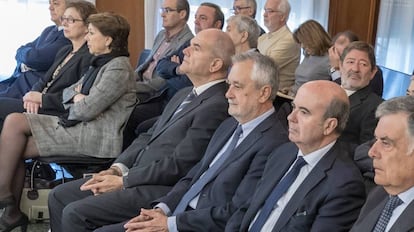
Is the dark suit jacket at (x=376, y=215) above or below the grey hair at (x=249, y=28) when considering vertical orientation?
below

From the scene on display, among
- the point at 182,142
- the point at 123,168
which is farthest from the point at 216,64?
the point at 123,168

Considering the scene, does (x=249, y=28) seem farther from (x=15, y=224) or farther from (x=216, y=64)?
(x=15, y=224)

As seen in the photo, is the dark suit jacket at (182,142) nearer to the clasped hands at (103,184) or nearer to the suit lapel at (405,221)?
the clasped hands at (103,184)

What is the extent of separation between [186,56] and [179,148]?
1.59 ft

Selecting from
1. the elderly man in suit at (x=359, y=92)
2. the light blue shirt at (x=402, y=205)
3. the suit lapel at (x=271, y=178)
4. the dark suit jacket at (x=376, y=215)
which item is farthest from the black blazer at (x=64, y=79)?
the light blue shirt at (x=402, y=205)

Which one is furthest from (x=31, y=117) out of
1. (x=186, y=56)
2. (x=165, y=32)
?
(x=165, y=32)

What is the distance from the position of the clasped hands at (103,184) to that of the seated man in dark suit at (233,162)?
1.05ft

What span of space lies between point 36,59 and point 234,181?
98.8 inches

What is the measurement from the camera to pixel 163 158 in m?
3.07

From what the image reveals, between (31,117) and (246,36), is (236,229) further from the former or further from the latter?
(246,36)

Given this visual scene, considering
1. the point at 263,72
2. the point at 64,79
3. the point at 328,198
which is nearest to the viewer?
the point at 328,198

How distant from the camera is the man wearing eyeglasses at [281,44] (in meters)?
4.68

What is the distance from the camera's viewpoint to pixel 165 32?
4.86 metres

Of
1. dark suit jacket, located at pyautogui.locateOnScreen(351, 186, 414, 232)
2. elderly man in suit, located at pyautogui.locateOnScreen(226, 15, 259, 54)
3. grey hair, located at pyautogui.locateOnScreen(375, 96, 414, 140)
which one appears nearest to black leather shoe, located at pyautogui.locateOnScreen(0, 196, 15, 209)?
elderly man in suit, located at pyautogui.locateOnScreen(226, 15, 259, 54)
